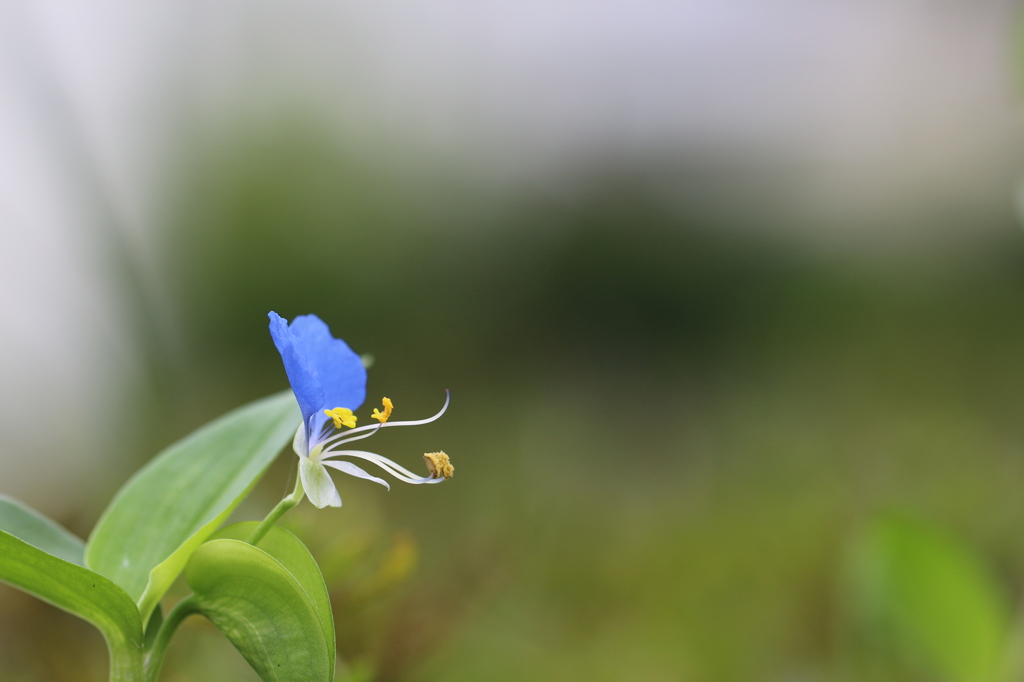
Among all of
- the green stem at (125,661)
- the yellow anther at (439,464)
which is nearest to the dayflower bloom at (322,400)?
the yellow anther at (439,464)

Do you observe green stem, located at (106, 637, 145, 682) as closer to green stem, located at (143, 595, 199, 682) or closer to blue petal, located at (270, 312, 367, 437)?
green stem, located at (143, 595, 199, 682)

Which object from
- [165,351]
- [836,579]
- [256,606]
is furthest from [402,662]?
[165,351]

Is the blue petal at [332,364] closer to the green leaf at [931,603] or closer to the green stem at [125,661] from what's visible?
the green stem at [125,661]

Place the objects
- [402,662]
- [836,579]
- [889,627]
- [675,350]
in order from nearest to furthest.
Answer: [402,662]
[889,627]
[836,579]
[675,350]

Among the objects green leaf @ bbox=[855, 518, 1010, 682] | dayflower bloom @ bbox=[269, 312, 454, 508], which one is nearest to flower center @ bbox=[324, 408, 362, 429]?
dayflower bloom @ bbox=[269, 312, 454, 508]

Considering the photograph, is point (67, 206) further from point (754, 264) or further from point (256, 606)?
point (754, 264)
